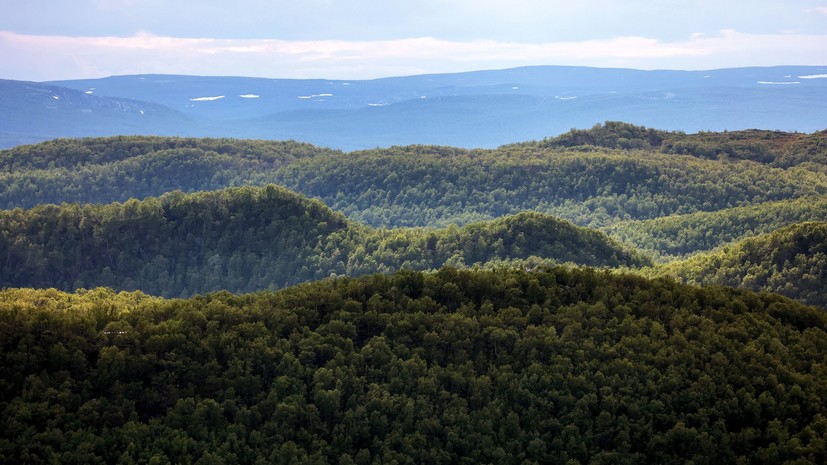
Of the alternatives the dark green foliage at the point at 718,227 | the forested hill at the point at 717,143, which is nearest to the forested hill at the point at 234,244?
the dark green foliage at the point at 718,227

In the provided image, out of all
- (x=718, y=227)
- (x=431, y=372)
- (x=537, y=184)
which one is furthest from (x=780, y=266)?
(x=537, y=184)

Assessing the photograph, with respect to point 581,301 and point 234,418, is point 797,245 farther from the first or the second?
point 234,418

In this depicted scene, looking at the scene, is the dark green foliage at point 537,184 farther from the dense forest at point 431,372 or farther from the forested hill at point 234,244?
the dense forest at point 431,372

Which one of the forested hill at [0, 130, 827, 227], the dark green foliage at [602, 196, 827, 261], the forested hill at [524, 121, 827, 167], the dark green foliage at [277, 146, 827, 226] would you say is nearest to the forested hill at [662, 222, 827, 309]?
the dark green foliage at [602, 196, 827, 261]

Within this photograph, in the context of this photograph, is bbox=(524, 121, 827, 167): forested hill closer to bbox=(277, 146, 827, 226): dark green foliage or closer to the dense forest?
bbox=(277, 146, 827, 226): dark green foliage

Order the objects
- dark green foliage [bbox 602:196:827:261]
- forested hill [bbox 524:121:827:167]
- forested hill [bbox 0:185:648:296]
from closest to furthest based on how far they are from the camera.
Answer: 1. forested hill [bbox 0:185:648:296]
2. dark green foliage [bbox 602:196:827:261]
3. forested hill [bbox 524:121:827:167]

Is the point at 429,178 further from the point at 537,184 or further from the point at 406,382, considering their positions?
the point at 406,382
